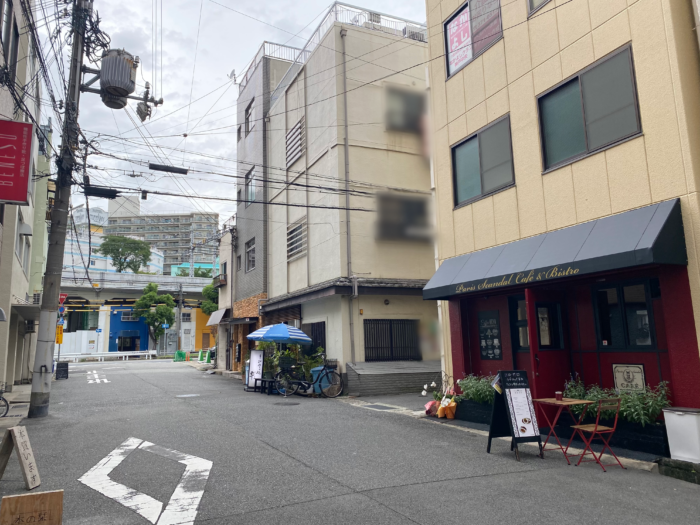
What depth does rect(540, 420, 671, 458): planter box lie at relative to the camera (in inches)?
284

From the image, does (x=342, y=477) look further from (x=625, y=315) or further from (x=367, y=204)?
(x=367, y=204)

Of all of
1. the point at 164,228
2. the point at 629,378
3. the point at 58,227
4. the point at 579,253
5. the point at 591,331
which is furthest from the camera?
the point at 164,228

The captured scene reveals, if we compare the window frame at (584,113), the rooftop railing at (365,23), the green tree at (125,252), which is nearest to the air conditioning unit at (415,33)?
the rooftop railing at (365,23)

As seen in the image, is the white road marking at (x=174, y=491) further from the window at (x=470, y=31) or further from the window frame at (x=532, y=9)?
the window at (x=470, y=31)

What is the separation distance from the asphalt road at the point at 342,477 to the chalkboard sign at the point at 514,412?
13.1 inches

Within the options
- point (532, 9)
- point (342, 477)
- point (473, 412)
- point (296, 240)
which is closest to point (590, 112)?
point (532, 9)

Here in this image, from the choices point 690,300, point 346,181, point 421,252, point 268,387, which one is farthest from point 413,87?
point 690,300

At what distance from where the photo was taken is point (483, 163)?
11547 millimetres

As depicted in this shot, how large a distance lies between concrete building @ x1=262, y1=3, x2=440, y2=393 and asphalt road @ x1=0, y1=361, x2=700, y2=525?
6.33m

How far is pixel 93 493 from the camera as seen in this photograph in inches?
238

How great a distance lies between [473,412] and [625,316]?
146 inches

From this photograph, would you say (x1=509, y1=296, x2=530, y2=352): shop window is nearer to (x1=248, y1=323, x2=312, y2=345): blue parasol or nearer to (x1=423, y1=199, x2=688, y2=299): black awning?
(x1=423, y1=199, x2=688, y2=299): black awning

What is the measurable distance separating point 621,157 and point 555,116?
6.17ft

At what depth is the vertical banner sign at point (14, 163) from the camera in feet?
30.6
